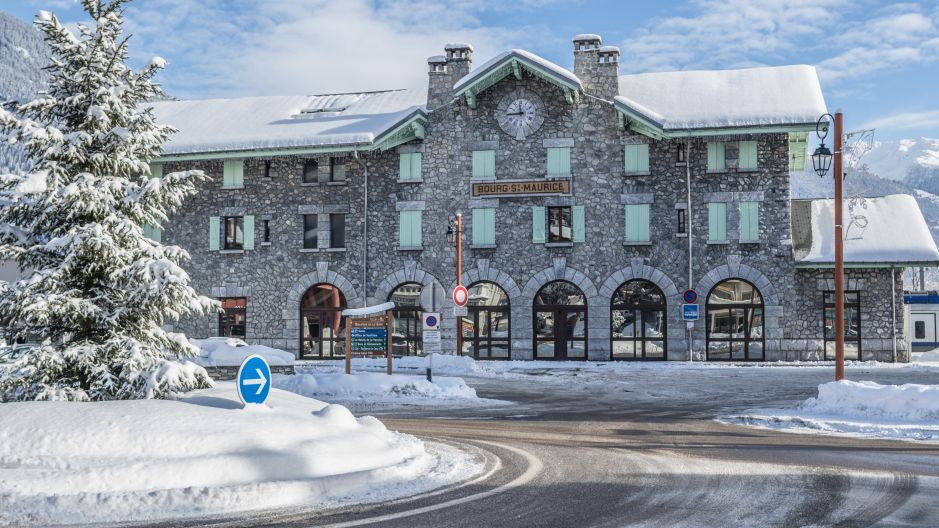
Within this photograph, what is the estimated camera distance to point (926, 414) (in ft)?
46.4

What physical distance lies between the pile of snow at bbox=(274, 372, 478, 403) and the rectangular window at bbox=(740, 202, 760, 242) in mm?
14999

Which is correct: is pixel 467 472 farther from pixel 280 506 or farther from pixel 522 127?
pixel 522 127

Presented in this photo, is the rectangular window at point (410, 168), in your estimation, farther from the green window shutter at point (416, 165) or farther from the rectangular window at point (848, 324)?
the rectangular window at point (848, 324)

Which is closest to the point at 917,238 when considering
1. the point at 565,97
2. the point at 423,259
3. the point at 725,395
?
the point at 565,97

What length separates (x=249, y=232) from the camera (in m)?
34.1

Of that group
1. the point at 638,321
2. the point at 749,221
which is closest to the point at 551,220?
the point at 638,321

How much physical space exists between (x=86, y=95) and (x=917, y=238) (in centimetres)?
2808

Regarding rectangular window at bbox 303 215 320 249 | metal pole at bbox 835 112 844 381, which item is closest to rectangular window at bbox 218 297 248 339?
rectangular window at bbox 303 215 320 249

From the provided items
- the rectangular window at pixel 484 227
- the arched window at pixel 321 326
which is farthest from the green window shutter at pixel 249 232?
the rectangular window at pixel 484 227

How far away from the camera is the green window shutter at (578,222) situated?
103 feet

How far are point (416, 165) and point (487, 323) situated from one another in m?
6.39

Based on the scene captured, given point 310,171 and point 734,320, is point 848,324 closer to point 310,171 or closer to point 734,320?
point 734,320

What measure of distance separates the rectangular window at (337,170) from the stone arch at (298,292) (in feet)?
10.6

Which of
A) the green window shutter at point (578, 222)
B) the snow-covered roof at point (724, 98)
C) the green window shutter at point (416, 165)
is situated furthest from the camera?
the green window shutter at point (416, 165)
